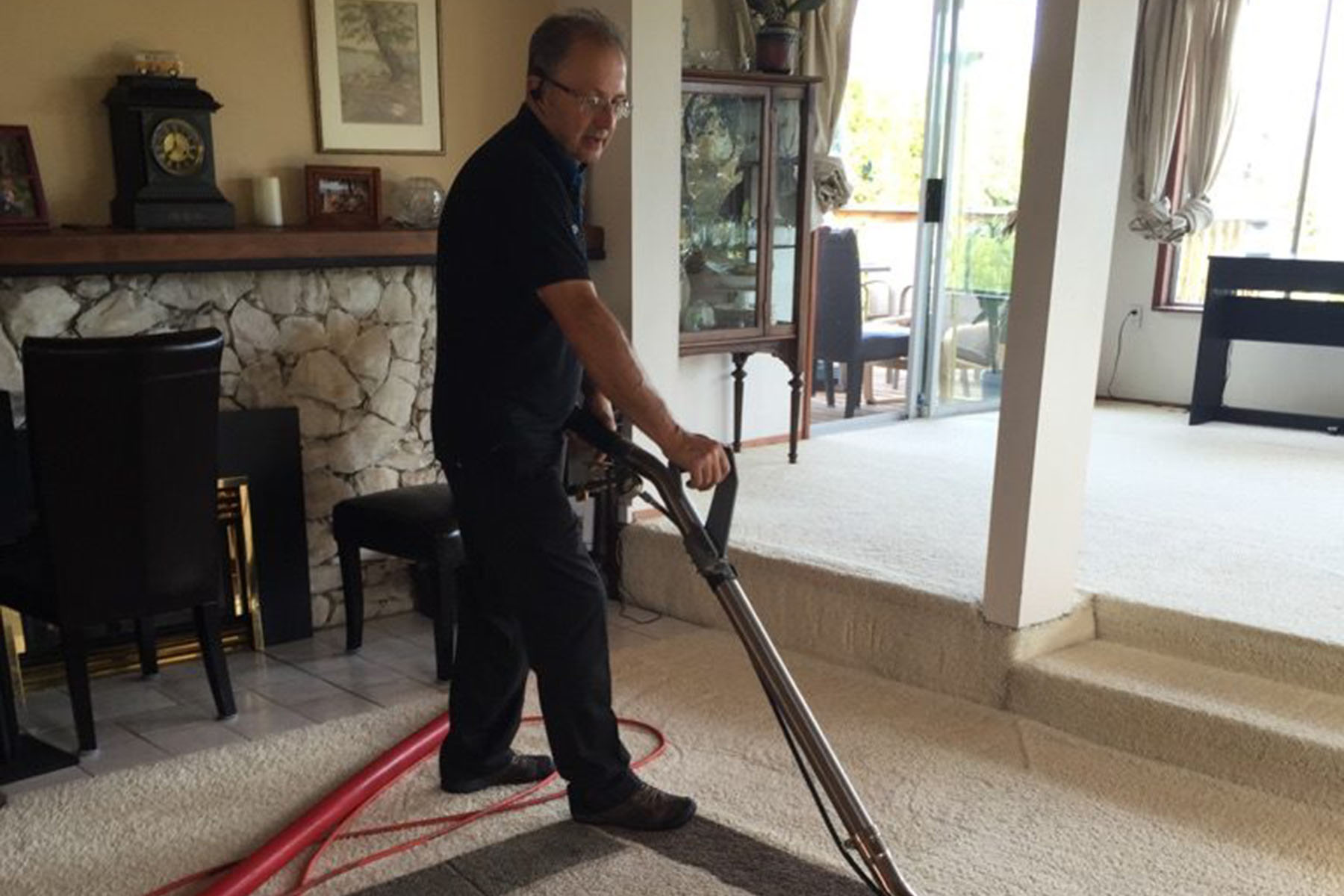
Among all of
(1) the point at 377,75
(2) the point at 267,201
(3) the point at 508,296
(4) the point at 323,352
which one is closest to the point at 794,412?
(4) the point at 323,352

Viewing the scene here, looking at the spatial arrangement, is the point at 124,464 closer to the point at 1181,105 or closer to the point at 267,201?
the point at 267,201

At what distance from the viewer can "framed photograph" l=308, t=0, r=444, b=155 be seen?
3525 mm

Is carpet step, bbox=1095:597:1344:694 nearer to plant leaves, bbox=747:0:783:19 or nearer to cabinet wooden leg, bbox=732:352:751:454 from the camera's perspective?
cabinet wooden leg, bbox=732:352:751:454

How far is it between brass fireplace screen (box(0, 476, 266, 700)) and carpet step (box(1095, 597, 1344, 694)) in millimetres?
2453

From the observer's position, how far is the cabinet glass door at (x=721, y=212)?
4375 millimetres

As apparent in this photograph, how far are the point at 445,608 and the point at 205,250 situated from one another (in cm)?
119

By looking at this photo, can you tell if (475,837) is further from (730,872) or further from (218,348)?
(218,348)

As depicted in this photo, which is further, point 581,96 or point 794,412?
point 794,412

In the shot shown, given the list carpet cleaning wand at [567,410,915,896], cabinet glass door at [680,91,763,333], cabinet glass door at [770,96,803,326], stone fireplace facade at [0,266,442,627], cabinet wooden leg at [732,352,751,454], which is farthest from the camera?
cabinet wooden leg at [732,352,751,454]

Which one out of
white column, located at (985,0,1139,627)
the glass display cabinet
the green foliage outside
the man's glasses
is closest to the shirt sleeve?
the man's glasses

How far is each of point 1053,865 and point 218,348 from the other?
7.19ft

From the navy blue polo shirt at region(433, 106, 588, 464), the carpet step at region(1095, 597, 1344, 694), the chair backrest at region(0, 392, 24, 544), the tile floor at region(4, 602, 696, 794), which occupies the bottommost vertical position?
the tile floor at region(4, 602, 696, 794)

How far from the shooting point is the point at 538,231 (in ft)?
6.75

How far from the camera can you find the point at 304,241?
3.36 metres
